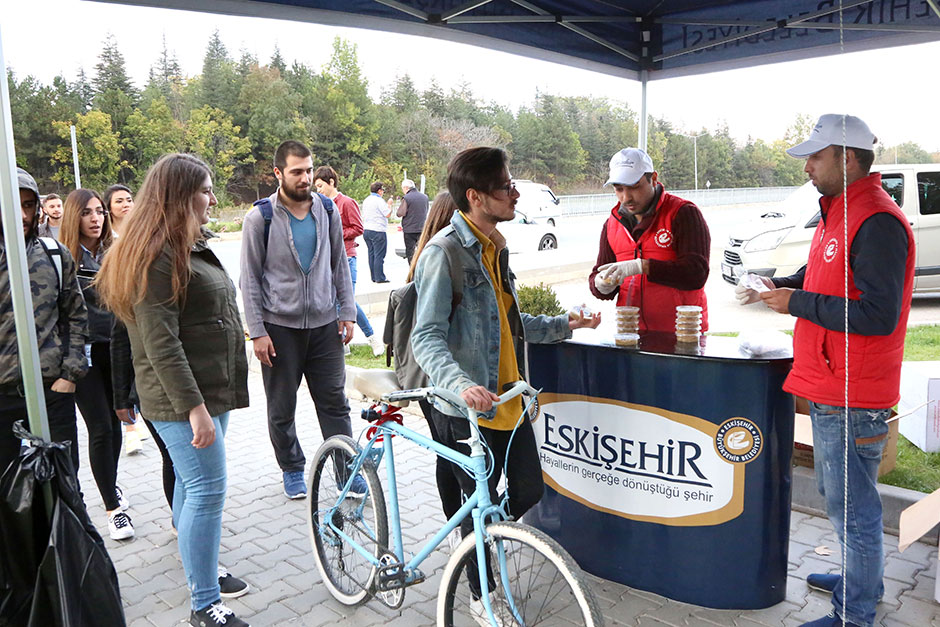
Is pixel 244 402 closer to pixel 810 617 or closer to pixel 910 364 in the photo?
pixel 810 617

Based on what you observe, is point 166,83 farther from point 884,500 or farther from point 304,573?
point 884,500

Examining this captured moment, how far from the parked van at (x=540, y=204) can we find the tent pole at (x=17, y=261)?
17.7 metres

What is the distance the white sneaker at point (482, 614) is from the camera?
2.13 meters

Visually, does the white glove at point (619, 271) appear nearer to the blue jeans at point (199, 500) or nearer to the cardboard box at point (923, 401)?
the cardboard box at point (923, 401)

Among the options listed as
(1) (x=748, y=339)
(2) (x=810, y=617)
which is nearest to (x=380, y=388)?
(1) (x=748, y=339)

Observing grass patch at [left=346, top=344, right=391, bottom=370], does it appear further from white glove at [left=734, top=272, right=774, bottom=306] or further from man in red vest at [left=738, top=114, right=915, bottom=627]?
man in red vest at [left=738, top=114, right=915, bottom=627]

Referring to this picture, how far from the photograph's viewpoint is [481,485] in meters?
2.15

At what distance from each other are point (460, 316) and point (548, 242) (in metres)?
16.7

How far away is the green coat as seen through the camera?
2.40 m

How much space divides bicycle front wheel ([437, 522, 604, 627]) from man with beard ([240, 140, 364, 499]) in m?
1.94

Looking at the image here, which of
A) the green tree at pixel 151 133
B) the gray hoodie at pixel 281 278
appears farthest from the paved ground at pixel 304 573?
the green tree at pixel 151 133

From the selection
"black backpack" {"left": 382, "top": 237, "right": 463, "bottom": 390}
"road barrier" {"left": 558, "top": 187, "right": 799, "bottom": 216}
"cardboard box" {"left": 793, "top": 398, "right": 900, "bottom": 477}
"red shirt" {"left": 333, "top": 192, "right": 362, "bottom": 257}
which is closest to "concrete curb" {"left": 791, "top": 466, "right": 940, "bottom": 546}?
"cardboard box" {"left": 793, "top": 398, "right": 900, "bottom": 477}

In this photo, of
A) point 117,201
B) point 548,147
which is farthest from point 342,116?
point 117,201

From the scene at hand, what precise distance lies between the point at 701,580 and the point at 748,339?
3.22ft
